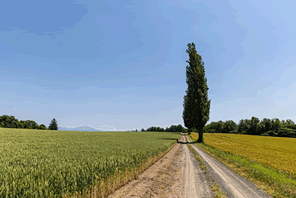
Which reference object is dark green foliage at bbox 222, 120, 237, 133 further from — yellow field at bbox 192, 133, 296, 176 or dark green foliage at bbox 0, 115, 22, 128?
dark green foliage at bbox 0, 115, 22, 128

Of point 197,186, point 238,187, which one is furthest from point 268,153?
point 197,186

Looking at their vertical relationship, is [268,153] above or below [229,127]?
above

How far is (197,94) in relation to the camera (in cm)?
4872

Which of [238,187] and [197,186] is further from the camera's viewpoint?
[238,187]

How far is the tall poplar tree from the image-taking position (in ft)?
155

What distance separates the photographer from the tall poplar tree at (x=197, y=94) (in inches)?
1858

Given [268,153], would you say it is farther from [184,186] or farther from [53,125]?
[53,125]

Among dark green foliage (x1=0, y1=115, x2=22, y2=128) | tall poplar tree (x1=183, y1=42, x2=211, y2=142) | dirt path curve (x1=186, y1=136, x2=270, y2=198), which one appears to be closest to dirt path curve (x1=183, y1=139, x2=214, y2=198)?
dirt path curve (x1=186, y1=136, x2=270, y2=198)

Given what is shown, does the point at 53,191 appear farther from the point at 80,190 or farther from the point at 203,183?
the point at 203,183

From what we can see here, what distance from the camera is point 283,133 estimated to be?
106312 millimetres

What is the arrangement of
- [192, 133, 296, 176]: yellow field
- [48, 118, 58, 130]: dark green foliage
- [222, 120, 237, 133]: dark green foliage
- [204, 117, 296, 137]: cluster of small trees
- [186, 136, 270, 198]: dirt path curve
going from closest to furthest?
1. [186, 136, 270, 198]: dirt path curve
2. [192, 133, 296, 176]: yellow field
3. [204, 117, 296, 137]: cluster of small trees
4. [48, 118, 58, 130]: dark green foliage
5. [222, 120, 237, 133]: dark green foliage

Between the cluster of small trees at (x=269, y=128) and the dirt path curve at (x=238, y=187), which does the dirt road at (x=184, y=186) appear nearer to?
the dirt path curve at (x=238, y=187)

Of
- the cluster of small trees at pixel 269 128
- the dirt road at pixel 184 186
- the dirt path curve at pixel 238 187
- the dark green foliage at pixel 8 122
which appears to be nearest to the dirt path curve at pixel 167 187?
the dirt road at pixel 184 186

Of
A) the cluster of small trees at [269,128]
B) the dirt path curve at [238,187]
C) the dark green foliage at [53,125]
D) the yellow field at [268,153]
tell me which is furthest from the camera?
the dark green foliage at [53,125]
